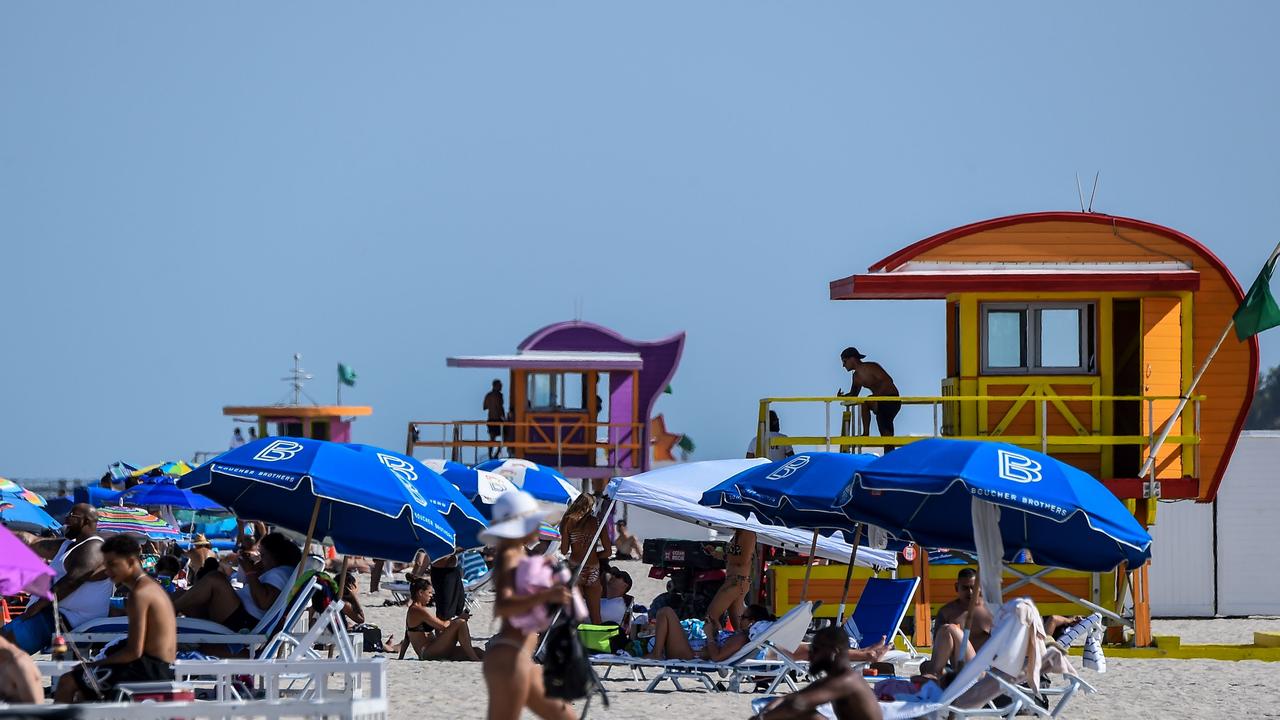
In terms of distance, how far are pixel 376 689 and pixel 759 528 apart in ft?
23.8

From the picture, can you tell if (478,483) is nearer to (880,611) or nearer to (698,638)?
(698,638)

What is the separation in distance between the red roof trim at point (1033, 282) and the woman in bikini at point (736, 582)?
3.71 m

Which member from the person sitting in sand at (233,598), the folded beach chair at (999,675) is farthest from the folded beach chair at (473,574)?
the folded beach chair at (999,675)

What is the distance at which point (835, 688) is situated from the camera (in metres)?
7.95

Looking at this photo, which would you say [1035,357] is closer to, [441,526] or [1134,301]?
[1134,301]

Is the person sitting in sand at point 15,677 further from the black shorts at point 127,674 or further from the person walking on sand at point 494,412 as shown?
the person walking on sand at point 494,412

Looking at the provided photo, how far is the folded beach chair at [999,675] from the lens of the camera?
987 cm

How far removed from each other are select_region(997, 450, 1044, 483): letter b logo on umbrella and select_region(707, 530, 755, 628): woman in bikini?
2977 mm

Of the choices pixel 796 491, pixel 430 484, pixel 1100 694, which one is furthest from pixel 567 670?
pixel 1100 694

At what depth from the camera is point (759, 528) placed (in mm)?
15844

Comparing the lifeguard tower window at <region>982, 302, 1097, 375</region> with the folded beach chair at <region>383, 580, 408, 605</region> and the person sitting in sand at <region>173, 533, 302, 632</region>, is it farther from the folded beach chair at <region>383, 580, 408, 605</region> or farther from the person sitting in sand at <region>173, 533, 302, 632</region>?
the folded beach chair at <region>383, 580, 408, 605</region>

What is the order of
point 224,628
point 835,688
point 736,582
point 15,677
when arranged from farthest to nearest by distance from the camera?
1. point 736,582
2. point 224,628
3. point 15,677
4. point 835,688

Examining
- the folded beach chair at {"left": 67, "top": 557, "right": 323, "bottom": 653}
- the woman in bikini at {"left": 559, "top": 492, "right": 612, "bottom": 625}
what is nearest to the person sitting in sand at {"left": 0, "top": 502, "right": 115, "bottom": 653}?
the folded beach chair at {"left": 67, "top": 557, "right": 323, "bottom": 653}

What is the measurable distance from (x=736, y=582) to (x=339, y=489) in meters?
3.80
